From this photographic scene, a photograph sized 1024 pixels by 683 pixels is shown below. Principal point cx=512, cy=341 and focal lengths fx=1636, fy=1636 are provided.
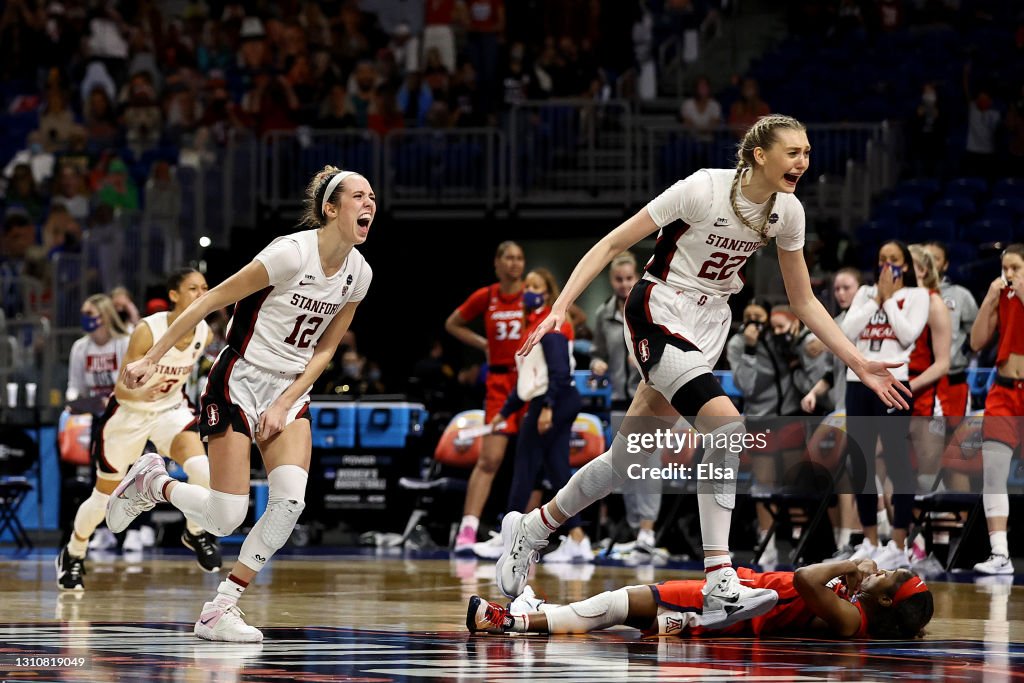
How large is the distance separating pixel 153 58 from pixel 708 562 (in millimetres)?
16643

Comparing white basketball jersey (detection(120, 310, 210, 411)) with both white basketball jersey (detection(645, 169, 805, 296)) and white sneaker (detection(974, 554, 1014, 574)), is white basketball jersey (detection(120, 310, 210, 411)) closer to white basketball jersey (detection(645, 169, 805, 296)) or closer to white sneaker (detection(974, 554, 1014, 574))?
white basketball jersey (detection(645, 169, 805, 296))

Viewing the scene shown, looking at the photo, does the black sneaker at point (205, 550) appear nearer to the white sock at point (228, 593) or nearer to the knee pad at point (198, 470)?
the knee pad at point (198, 470)

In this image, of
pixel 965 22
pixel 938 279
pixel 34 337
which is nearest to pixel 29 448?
pixel 34 337

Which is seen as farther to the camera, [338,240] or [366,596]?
[366,596]

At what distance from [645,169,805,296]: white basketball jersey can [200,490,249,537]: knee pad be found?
76.6 inches

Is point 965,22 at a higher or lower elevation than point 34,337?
higher

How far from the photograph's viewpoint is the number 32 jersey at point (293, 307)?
6.66 metres

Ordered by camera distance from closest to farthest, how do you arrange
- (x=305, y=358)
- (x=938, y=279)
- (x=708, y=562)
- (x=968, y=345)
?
(x=708, y=562) < (x=305, y=358) < (x=938, y=279) < (x=968, y=345)

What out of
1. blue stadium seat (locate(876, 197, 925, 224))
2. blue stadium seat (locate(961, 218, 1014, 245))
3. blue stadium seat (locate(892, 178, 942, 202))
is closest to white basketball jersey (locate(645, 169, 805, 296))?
blue stadium seat (locate(961, 218, 1014, 245))

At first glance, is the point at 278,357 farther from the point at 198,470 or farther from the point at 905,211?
the point at 905,211

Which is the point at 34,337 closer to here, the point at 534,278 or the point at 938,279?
the point at 534,278

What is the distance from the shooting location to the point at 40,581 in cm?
990

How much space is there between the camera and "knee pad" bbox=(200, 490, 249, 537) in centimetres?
670

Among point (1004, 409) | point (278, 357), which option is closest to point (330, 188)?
point (278, 357)
